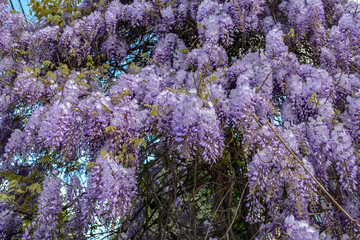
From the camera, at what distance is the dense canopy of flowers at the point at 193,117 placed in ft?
6.02

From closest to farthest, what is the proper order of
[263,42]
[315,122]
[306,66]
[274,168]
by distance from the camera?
[274,168] → [315,122] → [306,66] → [263,42]

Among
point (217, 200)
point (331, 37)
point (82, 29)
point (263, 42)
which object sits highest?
point (82, 29)

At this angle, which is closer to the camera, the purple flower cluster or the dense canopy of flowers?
the dense canopy of flowers

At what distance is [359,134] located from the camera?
2039 mm

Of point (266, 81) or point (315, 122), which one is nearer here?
point (315, 122)

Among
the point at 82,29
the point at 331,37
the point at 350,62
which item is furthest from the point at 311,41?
the point at 82,29

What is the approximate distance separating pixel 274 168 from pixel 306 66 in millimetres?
975

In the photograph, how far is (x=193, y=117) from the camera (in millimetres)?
1816

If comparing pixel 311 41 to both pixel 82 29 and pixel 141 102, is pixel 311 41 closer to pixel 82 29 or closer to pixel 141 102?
pixel 141 102

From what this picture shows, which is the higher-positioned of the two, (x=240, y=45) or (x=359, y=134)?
(x=240, y=45)

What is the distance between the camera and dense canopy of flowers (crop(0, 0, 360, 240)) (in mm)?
1836

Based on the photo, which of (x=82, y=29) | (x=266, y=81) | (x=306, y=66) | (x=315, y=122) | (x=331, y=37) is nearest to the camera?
(x=315, y=122)

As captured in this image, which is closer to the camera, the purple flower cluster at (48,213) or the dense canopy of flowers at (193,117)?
the dense canopy of flowers at (193,117)

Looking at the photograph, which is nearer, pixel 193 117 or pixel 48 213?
pixel 193 117
